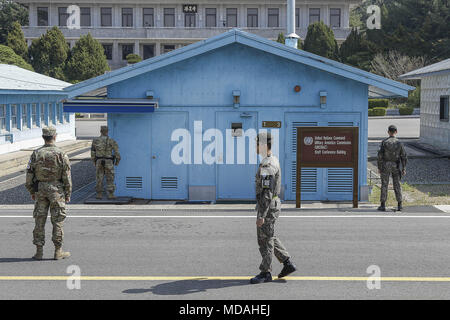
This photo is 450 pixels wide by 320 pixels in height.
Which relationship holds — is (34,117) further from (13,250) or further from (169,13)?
(169,13)

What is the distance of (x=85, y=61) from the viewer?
187 feet

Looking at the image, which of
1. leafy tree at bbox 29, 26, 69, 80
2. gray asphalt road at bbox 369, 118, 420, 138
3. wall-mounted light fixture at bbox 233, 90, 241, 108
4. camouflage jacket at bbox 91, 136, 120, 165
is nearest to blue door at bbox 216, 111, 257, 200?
wall-mounted light fixture at bbox 233, 90, 241, 108

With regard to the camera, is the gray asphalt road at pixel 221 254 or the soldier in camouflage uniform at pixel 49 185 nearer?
the gray asphalt road at pixel 221 254

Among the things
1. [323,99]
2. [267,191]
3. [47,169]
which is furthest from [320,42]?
[267,191]

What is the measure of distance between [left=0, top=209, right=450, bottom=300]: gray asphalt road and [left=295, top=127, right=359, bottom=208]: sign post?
124 centimetres

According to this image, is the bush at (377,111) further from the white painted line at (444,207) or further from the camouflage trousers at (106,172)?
the camouflage trousers at (106,172)

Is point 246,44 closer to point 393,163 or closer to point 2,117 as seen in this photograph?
point 393,163

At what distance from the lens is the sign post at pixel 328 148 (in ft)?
46.9

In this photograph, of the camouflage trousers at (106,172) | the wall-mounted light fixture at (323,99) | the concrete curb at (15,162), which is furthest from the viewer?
the concrete curb at (15,162)

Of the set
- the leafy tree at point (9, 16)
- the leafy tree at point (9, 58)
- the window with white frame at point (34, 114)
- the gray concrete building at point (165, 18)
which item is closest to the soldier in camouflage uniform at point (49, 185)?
the window with white frame at point (34, 114)

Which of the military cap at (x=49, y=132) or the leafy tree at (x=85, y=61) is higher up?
the leafy tree at (x=85, y=61)

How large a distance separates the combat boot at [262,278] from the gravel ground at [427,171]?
431 inches

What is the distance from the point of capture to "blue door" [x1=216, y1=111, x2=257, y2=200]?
15.3m
